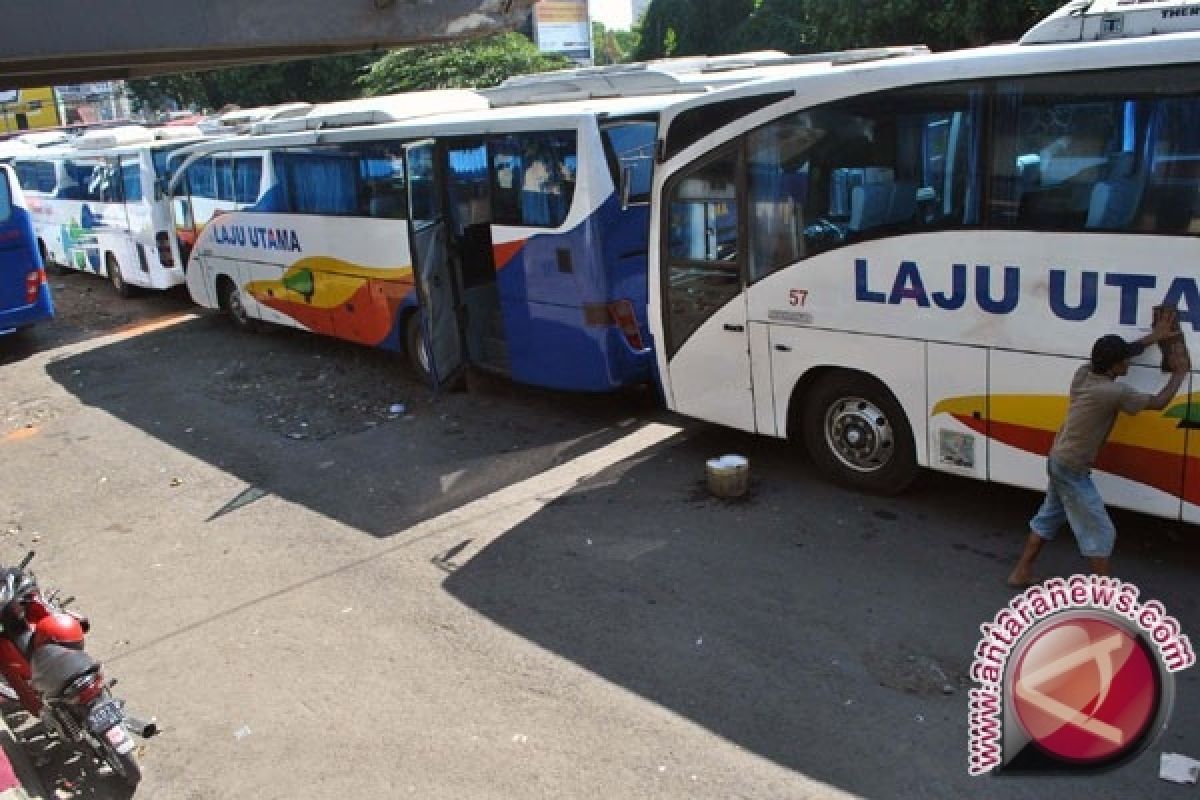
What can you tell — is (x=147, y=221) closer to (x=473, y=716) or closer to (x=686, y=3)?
(x=473, y=716)

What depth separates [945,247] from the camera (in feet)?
19.7

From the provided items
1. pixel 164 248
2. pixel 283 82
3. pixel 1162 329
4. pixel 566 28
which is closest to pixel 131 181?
pixel 164 248

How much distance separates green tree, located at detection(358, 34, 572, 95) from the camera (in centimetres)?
2830

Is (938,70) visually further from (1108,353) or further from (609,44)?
(609,44)

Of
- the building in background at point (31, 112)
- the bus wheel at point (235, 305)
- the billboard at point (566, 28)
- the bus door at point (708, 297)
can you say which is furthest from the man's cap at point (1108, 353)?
the billboard at point (566, 28)

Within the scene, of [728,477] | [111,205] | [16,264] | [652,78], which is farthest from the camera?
[111,205]

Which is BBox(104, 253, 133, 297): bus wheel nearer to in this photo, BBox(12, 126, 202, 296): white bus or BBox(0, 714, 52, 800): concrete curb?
BBox(12, 126, 202, 296): white bus

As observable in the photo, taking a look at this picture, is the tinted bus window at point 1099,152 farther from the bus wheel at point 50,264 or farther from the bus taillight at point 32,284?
the bus wheel at point 50,264

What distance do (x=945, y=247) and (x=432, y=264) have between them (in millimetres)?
4886

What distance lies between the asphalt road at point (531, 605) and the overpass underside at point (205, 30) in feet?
10.1

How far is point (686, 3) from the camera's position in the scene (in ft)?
119

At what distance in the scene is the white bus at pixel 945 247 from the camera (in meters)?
5.26

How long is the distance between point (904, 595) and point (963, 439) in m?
1.13

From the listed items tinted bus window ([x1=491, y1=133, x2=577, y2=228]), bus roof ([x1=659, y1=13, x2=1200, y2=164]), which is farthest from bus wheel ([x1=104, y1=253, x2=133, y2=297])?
bus roof ([x1=659, y1=13, x2=1200, y2=164])
